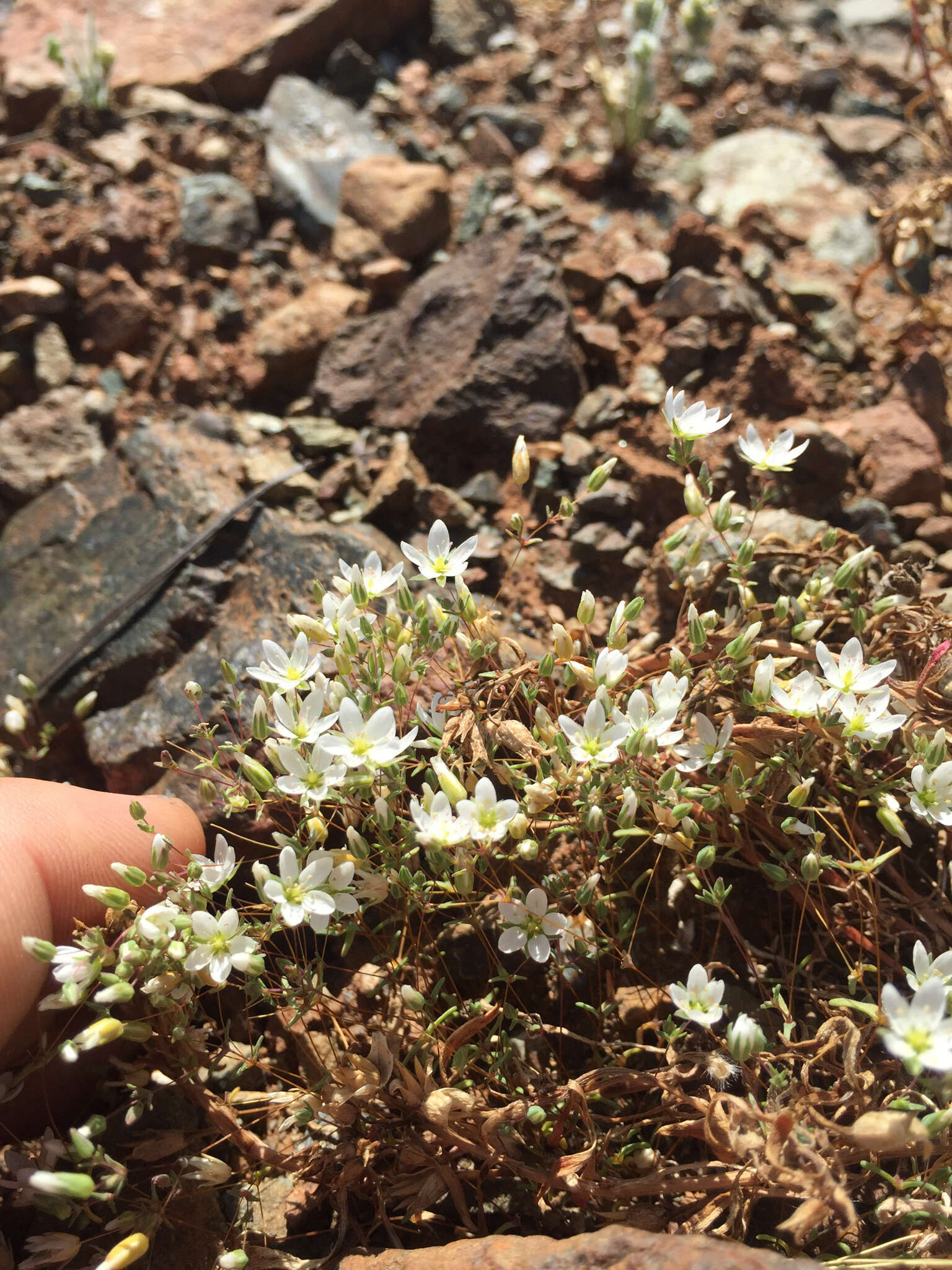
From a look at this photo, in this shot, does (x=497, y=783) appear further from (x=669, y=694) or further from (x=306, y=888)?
(x=306, y=888)

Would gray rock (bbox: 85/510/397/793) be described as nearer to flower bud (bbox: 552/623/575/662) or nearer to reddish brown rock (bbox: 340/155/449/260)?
flower bud (bbox: 552/623/575/662)

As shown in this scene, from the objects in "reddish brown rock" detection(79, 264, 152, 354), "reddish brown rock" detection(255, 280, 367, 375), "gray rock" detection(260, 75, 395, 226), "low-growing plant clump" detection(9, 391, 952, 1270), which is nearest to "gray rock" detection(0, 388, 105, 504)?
"reddish brown rock" detection(79, 264, 152, 354)

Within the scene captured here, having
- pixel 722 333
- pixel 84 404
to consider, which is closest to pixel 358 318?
pixel 84 404

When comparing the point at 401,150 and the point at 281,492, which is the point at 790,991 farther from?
the point at 401,150

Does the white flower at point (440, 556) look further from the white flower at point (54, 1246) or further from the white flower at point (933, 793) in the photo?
the white flower at point (54, 1246)

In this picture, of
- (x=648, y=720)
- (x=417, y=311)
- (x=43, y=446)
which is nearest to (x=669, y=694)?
(x=648, y=720)

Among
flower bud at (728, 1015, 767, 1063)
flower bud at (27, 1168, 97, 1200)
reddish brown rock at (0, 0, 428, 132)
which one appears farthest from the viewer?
reddish brown rock at (0, 0, 428, 132)
